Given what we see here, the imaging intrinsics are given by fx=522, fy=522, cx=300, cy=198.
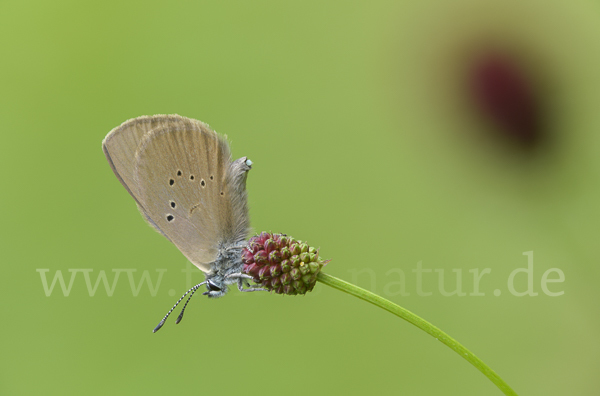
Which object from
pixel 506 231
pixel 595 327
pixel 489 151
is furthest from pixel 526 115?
pixel 595 327

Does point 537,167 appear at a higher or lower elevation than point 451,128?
lower

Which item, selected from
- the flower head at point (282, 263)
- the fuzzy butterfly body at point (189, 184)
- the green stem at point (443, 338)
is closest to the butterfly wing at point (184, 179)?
the fuzzy butterfly body at point (189, 184)

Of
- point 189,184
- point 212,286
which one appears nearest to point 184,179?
point 189,184

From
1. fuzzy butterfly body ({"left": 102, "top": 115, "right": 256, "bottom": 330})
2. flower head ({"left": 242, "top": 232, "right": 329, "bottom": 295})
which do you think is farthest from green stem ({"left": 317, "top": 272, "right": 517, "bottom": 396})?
fuzzy butterfly body ({"left": 102, "top": 115, "right": 256, "bottom": 330})

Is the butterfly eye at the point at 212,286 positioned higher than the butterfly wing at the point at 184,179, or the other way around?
the butterfly wing at the point at 184,179

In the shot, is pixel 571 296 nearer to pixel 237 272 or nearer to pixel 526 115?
pixel 526 115

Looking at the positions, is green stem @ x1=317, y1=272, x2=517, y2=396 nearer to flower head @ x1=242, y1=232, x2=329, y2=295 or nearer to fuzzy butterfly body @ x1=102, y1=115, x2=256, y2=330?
flower head @ x1=242, y1=232, x2=329, y2=295

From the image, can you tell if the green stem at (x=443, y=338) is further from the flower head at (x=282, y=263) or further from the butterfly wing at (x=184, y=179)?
the butterfly wing at (x=184, y=179)
